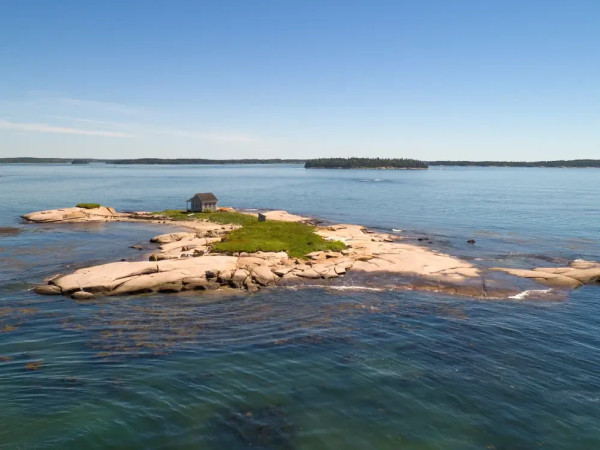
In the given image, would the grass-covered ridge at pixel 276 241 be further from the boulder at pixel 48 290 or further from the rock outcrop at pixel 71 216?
the rock outcrop at pixel 71 216

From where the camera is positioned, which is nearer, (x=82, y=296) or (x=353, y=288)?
(x=82, y=296)

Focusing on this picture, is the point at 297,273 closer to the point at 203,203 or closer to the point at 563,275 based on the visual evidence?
the point at 563,275

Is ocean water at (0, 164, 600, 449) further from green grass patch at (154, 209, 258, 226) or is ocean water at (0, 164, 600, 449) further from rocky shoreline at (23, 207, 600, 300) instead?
green grass patch at (154, 209, 258, 226)

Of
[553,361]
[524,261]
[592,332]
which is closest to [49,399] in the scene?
[553,361]

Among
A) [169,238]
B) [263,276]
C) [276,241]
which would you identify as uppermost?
[276,241]

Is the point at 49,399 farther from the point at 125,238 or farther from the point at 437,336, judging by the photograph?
the point at 125,238

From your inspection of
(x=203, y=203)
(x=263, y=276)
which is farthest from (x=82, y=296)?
(x=203, y=203)

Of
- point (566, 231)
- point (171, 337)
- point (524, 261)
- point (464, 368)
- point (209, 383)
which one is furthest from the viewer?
point (566, 231)
